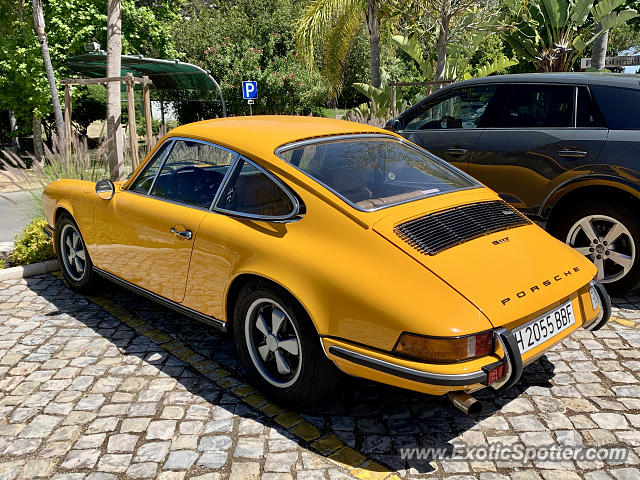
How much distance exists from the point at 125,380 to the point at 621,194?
13.9 ft

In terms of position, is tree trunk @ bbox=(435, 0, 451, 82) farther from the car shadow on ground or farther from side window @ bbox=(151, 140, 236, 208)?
the car shadow on ground

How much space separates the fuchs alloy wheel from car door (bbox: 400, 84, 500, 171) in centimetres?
362

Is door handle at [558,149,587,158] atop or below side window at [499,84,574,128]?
below

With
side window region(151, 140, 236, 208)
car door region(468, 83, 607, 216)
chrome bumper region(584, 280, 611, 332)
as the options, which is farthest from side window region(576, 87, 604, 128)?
side window region(151, 140, 236, 208)

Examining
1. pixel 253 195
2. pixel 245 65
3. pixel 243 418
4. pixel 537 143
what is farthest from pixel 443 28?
pixel 245 65

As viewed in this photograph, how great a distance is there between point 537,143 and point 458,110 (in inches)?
41.6

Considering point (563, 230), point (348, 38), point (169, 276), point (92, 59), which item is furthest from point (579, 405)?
point (348, 38)

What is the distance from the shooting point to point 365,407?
3469mm

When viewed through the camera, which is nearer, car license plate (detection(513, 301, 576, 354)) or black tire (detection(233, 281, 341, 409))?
car license plate (detection(513, 301, 576, 354))

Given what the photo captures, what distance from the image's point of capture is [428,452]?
2986 mm

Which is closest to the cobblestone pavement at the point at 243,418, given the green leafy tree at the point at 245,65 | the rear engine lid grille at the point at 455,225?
the rear engine lid grille at the point at 455,225

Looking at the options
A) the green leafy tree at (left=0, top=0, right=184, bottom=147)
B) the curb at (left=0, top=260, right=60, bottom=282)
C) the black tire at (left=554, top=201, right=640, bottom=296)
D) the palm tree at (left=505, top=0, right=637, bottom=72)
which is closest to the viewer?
the black tire at (left=554, top=201, right=640, bottom=296)

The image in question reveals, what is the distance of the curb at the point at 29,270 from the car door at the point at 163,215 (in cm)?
203

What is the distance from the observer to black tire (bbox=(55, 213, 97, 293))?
5.10 metres
